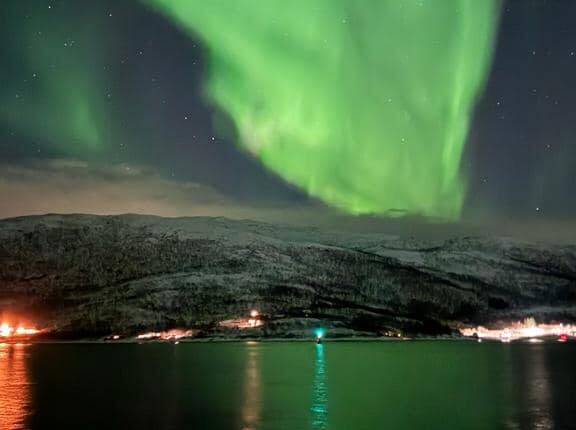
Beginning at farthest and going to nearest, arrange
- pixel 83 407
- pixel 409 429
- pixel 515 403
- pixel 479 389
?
pixel 479 389
pixel 515 403
pixel 83 407
pixel 409 429

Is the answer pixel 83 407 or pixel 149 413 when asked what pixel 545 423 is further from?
pixel 83 407

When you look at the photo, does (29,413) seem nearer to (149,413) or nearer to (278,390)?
(149,413)

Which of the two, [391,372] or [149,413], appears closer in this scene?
[149,413]

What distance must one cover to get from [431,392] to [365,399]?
13785 mm

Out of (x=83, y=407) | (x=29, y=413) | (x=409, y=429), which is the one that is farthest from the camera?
(x=83, y=407)

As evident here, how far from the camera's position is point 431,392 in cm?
9250

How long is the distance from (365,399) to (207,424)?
2830cm

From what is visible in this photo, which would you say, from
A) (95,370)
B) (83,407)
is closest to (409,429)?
(83,407)

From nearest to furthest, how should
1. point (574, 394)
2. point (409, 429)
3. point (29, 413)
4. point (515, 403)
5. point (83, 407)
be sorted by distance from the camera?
point (409, 429), point (29, 413), point (83, 407), point (515, 403), point (574, 394)

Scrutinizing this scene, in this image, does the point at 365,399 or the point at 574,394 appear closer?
the point at 365,399

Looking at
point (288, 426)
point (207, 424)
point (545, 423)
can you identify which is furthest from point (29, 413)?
point (545, 423)

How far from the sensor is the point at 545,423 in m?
61.2

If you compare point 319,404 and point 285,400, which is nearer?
point 319,404

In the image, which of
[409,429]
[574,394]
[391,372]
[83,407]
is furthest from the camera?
[391,372]
